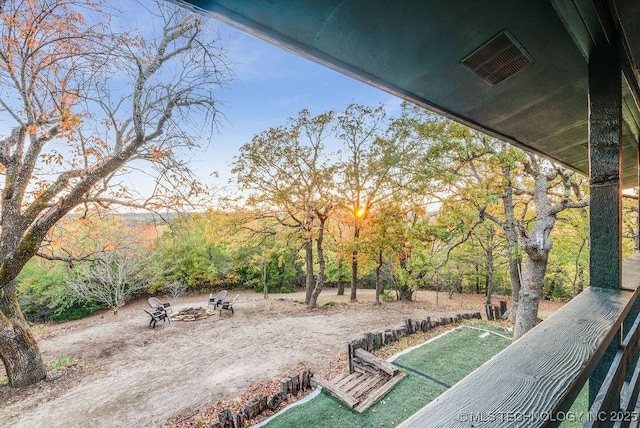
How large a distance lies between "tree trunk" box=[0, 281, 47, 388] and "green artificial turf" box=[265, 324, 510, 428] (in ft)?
19.5

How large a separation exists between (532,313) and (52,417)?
10626 millimetres

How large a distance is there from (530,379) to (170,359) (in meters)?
9.15

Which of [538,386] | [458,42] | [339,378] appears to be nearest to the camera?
[538,386]

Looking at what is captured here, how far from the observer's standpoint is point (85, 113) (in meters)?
5.41

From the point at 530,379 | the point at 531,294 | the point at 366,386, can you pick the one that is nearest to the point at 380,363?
the point at 366,386

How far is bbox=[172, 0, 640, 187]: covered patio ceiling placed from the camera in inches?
60.9

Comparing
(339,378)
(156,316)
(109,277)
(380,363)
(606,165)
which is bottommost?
(156,316)

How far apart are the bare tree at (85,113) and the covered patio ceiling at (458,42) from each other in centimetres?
355

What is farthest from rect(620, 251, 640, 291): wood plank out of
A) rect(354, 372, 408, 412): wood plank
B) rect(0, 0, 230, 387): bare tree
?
rect(0, 0, 230, 387): bare tree

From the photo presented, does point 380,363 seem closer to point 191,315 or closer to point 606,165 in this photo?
point 606,165

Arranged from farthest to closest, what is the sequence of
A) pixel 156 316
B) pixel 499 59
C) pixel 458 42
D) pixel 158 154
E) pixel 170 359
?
pixel 156 316, pixel 170 359, pixel 158 154, pixel 499 59, pixel 458 42

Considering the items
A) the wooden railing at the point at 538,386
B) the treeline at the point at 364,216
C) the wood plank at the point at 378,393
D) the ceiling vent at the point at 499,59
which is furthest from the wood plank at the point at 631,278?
the wood plank at the point at 378,393

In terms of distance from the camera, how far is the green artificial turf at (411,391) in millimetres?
4480

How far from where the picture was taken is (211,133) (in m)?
4.73
